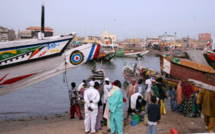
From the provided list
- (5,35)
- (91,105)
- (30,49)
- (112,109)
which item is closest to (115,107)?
(112,109)

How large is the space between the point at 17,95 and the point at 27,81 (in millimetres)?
7717

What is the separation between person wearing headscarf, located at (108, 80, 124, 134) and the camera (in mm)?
6770

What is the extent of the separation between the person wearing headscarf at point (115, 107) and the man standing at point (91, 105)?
421mm

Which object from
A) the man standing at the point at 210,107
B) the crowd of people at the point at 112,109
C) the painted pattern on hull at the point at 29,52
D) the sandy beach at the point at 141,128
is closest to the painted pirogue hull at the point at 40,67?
the painted pattern on hull at the point at 29,52

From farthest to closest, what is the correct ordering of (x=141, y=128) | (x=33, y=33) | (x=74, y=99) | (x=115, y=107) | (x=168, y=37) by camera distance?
(x=168, y=37) < (x=33, y=33) < (x=74, y=99) < (x=141, y=128) < (x=115, y=107)

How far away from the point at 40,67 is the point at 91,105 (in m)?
3.03

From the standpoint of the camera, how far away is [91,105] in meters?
7.01

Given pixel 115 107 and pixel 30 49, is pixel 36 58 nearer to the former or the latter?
pixel 30 49

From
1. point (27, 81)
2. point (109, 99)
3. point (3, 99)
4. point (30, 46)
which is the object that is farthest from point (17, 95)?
point (109, 99)

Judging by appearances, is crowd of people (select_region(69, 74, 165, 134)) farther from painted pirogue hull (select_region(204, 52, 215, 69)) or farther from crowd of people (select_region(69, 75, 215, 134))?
painted pirogue hull (select_region(204, 52, 215, 69))

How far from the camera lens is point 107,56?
48.2 m

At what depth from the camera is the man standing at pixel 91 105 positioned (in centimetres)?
699

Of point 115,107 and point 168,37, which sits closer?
point 115,107

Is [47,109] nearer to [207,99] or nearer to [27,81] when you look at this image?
[27,81]
